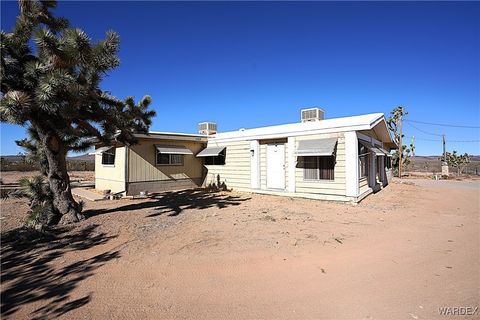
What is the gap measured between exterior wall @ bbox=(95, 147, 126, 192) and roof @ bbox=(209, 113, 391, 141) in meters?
5.11

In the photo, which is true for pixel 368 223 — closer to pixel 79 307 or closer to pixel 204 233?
pixel 204 233

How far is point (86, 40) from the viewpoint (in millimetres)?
4621

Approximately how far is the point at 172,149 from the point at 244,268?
9.37m

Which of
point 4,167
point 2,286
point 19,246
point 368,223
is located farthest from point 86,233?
point 4,167

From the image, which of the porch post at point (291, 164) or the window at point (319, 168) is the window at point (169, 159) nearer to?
the porch post at point (291, 164)

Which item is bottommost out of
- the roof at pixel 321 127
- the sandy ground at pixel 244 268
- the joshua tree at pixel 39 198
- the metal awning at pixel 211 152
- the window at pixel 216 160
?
the sandy ground at pixel 244 268

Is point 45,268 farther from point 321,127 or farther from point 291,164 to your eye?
point 321,127

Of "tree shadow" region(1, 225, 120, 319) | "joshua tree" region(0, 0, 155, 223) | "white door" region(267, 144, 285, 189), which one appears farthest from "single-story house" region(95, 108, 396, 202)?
"tree shadow" region(1, 225, 120, 319)

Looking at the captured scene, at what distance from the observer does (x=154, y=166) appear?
1186cm

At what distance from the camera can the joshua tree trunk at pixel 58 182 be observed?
6.07 meters

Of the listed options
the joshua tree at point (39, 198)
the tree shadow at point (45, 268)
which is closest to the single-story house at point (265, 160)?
the joshua tree at point (39, 198)

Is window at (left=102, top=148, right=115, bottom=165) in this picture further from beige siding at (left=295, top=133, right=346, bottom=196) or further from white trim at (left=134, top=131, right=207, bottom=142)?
beige siding at (left=295, top=133, right=346, bottom=196)

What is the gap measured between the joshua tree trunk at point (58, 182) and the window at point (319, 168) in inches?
→ 298

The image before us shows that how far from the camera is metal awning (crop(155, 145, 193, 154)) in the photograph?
1168 centimetres
